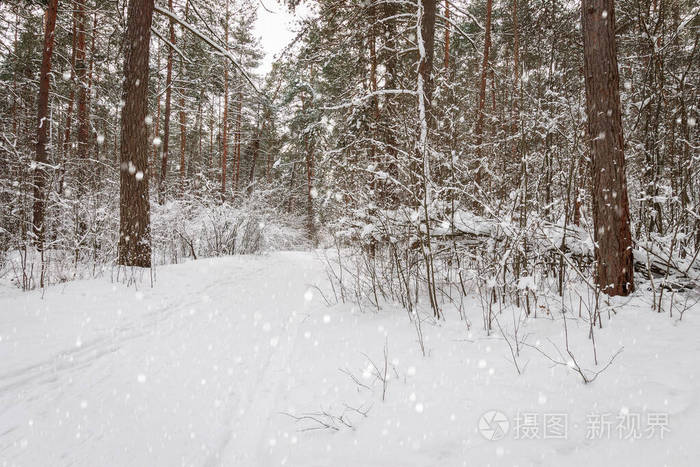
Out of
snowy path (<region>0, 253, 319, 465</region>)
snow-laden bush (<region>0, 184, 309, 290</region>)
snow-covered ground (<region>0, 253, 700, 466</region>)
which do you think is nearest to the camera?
snow-covered ground (<region>0, 253, 700, 466</region>)

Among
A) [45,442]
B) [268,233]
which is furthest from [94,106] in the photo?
[45,442]

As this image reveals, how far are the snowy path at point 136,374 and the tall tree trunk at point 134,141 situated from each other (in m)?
1.77

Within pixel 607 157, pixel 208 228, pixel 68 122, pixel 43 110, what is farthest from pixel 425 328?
pixel 68 122

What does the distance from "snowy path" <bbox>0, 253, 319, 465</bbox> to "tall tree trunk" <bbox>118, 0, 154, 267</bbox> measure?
1.77 meters

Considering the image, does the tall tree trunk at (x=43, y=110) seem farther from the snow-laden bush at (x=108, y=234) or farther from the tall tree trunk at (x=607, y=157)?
the tall tree trunk at (x=607, y=157)

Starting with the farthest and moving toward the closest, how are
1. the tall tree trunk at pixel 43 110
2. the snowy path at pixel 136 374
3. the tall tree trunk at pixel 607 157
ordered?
the tall tree trunk at pixel 43 110 < the tall tree trunk at pixel 607 157 < the snowy path at pixel 136 374

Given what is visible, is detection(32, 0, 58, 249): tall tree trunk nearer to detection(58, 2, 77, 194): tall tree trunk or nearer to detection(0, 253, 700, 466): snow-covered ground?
detection(58, 2, 77, 194): tall tree trunk

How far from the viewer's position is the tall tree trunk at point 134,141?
22.4 feet

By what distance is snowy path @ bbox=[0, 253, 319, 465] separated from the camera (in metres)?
2.07

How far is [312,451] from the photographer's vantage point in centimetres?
198

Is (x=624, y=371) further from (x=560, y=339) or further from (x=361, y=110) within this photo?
(x=361, y=110)

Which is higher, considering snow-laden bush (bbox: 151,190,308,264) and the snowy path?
snow-laden bush (bbox: 151,190,308,264)

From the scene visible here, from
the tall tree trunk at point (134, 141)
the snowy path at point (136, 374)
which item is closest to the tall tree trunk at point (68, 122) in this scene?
the tall tree trunk at point (134, 141)

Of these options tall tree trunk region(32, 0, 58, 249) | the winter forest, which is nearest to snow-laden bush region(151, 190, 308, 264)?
tall tree trunk region(32, 0, 58, 249)
